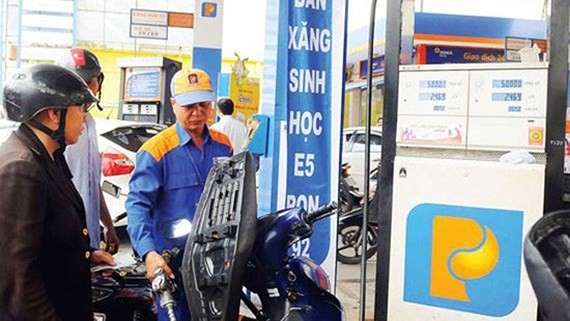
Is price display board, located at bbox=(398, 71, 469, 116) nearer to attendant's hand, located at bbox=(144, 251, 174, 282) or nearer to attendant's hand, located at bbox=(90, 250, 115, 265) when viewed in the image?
attendant's hand, located at bbox=(144, 251, 174, 282)

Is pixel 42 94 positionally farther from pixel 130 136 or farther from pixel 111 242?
pixel 130 136

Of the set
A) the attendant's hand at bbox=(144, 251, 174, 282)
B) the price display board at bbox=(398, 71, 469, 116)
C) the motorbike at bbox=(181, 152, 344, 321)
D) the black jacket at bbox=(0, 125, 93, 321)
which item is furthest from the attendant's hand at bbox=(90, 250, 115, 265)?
the price display board at bbox=(398, 71, 469, 116)

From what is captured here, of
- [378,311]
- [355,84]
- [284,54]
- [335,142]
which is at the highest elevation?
[355,84]

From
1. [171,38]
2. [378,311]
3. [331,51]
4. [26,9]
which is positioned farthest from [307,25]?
[171,38]

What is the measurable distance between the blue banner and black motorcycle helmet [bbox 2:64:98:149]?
5.88 ft

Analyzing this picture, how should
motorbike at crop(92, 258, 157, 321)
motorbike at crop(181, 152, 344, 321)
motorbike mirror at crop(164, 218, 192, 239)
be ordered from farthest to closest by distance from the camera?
motorbike at crop(92, 258, 157, 321), motorbike mirror at crop(164, 218, 192, 239), motorbike at crop(181, 152, 344, 321)

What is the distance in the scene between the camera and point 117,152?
21.4 ft

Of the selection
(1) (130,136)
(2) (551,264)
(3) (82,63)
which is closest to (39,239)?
(2) (551,264)

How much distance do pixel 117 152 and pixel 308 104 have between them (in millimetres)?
3266

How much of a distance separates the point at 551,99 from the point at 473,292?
0.86 meters

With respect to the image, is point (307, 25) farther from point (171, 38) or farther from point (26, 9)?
point (171, 38)

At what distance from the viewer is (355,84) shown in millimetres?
15281

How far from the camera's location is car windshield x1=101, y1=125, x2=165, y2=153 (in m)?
6.65

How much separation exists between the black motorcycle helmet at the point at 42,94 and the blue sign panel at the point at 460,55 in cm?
516
